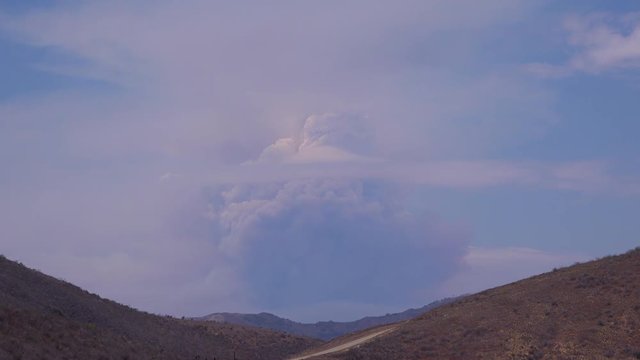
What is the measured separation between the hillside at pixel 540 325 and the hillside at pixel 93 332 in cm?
852

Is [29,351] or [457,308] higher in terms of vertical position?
[457,308]

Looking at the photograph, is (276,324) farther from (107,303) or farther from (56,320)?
(56,320)

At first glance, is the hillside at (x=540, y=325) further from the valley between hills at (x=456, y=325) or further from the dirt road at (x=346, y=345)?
the dirt road at (x=346, y=345)

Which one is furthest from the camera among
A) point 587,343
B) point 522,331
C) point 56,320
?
point 522,331

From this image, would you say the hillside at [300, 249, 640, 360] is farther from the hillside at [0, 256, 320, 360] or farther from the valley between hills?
the hillside at [0, 256, 320, 360]

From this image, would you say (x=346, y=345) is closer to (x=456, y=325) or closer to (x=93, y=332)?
(x=456, y=325)

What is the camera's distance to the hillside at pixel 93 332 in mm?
29797

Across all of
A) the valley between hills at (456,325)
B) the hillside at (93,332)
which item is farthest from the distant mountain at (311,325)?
the valley between hills at (456,325)

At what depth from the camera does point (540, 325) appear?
160 feet

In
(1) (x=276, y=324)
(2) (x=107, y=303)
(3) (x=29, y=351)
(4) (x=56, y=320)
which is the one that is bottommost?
(3) (x=29, y=351)

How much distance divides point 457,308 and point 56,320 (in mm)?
31754

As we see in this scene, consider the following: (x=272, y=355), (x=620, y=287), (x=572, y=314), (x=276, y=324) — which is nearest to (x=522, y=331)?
(x=572, y=314)

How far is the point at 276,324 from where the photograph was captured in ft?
468

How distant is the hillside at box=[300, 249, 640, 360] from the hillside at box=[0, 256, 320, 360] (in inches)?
335
